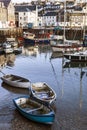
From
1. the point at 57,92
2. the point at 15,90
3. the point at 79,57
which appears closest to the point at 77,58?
the point at 79,57

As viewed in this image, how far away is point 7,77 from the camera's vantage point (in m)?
29.7

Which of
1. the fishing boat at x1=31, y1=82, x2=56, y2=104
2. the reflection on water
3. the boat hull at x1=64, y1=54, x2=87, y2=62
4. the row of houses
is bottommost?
the reflection on water

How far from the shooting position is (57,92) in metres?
26.3

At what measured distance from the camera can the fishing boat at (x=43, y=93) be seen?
70.6 ft

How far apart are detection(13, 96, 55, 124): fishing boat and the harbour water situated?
41 cm

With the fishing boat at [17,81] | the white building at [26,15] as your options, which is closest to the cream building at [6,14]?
the white building at [26,15]

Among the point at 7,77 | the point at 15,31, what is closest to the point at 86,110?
the point at 7,77

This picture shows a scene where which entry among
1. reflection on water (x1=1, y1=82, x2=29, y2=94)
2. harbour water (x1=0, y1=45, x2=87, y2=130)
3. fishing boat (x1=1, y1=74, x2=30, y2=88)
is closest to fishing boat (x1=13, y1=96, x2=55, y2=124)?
harbour water (x1=0, y1=45, x2=87, y2=130)

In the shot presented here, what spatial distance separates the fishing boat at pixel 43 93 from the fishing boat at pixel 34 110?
1.99ft

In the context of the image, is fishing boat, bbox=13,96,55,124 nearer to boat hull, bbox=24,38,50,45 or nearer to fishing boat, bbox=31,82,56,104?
fishing boat, bbox=31,82,56,104

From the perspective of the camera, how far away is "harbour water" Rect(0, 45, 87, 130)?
63.1 ft

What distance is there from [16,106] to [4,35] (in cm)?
5331

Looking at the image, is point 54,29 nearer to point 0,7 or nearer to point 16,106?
point 0,7

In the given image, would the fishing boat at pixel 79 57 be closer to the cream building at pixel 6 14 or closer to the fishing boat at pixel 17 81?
the fishing boat at pixel 17 81
